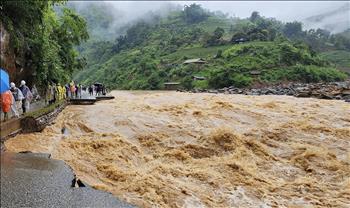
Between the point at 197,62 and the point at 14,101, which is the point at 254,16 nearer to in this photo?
the point at 197,62

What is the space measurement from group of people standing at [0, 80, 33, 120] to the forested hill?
44340mm

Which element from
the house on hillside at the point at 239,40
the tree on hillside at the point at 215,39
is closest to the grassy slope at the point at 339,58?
the house on hillside at the point at 239,40

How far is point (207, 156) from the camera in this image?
41.7 ft

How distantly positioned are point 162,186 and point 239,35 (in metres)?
77.3

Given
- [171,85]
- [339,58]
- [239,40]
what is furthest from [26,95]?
[339,58]

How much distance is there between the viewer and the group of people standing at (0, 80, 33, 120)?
39.2 feet

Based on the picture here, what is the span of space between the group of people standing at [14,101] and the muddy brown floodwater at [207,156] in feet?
3.17

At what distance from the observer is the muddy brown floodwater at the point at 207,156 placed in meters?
9.26

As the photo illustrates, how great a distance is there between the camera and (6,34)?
59.1ft

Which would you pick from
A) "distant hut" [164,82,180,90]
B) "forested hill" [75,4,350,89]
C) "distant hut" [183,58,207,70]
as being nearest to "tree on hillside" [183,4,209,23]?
"forested hill" [75,4,350,89]

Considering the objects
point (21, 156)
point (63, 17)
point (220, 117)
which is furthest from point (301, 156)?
point (63, 17)

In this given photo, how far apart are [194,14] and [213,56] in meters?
56.1

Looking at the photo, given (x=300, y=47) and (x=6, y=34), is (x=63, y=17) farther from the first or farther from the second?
(x=300, y=47)

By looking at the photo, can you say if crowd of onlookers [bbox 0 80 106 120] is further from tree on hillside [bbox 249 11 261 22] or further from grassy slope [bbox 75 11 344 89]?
tree on hillside [bbox 249 11 261 22]
